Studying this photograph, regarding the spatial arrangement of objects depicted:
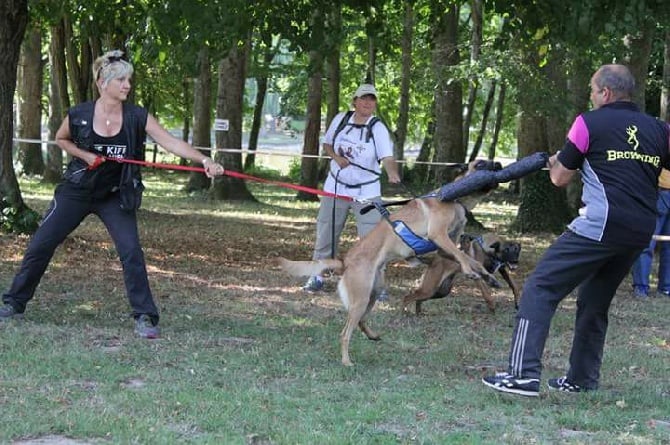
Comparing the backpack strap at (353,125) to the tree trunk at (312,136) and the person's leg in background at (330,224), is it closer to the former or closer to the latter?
the person's leg in background at (330,224)

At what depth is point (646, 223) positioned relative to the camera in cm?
566

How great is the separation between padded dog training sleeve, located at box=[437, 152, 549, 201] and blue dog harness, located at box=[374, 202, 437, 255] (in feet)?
1.13

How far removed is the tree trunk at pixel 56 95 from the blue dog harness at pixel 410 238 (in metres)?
13.9

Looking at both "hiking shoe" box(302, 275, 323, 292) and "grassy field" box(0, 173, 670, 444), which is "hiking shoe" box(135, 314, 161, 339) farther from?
"hiking shoe" box(302, 275, 323, 292)

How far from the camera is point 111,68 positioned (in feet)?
23.8

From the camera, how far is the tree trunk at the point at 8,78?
12016 mm

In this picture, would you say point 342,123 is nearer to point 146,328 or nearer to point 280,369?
point 146,328

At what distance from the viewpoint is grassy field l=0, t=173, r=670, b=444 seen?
5.03 metres

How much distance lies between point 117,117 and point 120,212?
0.71m

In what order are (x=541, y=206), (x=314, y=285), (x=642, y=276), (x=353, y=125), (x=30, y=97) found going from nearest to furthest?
(x=353, y=125) < (x=314, y=285) < (x=642, y=276) < (x=541, y=206) < (x=30, y=97)

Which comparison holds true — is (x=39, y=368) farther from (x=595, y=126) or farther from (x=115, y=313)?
(x=595, y=126)

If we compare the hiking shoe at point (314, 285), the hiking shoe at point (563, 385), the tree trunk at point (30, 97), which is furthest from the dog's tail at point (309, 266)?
the tree trunk at point (30, 97)

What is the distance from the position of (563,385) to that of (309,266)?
6.47 ft

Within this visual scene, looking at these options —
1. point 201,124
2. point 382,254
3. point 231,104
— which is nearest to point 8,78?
point 382,254
